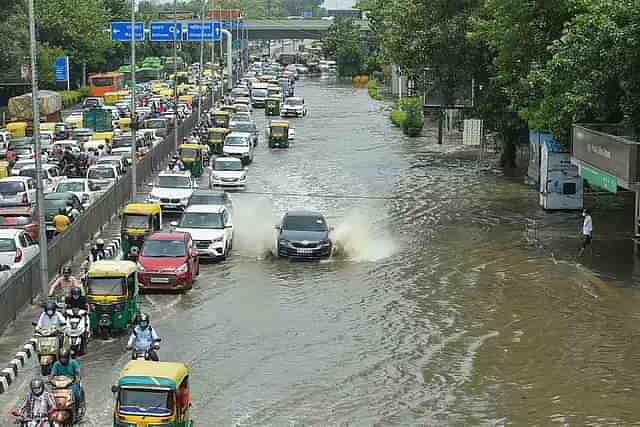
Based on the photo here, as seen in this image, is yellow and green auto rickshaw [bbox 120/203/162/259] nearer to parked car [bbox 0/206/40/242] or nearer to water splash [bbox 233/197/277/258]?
parked car [bbox 0/206/40/242]

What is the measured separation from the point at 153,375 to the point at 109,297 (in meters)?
7.72

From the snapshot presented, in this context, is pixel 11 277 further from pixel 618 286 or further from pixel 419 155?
pixel 419 155

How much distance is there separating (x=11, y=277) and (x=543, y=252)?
16.2m

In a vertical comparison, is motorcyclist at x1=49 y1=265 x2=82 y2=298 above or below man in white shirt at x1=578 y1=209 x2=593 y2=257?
above

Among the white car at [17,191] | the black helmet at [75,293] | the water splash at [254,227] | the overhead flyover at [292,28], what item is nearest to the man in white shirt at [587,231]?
the water splash at [254,227]

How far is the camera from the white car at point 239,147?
5822 cm

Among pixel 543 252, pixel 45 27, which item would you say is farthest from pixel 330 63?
pixel 543 252

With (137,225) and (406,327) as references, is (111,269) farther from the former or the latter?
(137,225)

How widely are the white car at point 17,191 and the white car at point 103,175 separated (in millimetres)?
4898

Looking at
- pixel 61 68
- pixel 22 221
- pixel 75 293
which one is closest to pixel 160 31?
pixel 61 68

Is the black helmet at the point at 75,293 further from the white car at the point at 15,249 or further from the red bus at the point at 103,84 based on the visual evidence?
the red bus at the point at 103,84

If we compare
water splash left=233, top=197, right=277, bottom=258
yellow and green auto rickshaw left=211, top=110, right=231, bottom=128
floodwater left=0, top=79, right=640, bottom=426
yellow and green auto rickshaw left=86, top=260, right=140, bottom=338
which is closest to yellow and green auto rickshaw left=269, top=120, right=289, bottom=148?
yellow and green auto rickshaw left=211, top=110, right=231, bottom=128

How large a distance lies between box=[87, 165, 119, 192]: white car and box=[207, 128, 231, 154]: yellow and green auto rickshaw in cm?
1578

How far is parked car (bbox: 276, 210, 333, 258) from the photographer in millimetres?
34000
